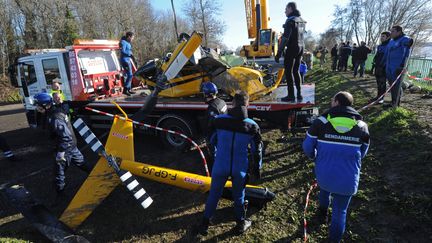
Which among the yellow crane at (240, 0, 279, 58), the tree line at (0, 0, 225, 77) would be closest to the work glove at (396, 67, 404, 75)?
the yellow crane at (240, 0, 279, 58)

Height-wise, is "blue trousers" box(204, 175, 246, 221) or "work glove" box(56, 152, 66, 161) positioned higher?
"work glove" box(56, 152, 66, 161)

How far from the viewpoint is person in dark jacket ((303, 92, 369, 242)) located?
7.98ft

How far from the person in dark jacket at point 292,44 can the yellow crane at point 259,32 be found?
10095 millimetres

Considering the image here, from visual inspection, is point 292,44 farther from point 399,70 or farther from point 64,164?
point 64,164

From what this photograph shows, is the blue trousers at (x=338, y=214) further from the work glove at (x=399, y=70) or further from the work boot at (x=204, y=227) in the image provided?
the work glove at (x=399, y=70)

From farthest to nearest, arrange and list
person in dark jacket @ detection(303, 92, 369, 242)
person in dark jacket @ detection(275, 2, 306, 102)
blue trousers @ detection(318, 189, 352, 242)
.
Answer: person in dark jacket @ detection(275, 2, 306, 102) < blue trousers @ detection(318, 189, 352, 242) < person in dark jacket @ detection(303, 92, 369, 242)

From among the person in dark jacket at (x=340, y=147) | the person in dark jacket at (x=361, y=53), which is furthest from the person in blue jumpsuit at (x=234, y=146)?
the person in dark jacket at (x=361, y=53)

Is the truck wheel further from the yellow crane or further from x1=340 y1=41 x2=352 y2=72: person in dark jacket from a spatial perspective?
x1=340 y1=41 x2=352 y2=72: person in dark jacket

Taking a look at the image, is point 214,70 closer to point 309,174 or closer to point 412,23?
point 309,174

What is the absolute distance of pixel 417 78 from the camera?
32.0 feet

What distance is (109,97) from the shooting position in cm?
691

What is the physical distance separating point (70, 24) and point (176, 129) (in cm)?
1978

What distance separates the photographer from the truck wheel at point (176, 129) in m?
5.54

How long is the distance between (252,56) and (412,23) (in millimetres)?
34713
